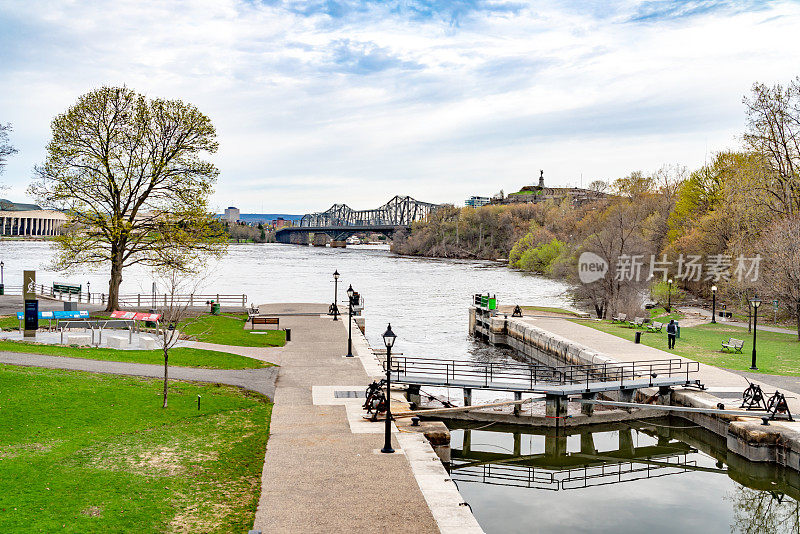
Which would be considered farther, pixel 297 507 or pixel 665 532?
pixel 665 532

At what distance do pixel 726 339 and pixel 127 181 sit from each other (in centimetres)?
3317

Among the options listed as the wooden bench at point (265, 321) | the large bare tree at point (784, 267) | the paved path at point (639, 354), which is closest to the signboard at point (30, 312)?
the wooden bench at point (265, 321)

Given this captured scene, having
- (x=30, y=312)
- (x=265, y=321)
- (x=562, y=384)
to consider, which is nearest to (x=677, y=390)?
(x=562, y=384)

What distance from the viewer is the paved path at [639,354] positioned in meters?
23.6

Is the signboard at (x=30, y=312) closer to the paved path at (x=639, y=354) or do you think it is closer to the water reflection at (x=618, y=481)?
the water reflection at (x=618, y=481)

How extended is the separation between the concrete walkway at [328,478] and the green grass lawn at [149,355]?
411cm

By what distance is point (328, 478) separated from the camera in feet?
44.0

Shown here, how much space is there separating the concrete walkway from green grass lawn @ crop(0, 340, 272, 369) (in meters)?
4.11

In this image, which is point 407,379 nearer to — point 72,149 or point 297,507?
point 297,507

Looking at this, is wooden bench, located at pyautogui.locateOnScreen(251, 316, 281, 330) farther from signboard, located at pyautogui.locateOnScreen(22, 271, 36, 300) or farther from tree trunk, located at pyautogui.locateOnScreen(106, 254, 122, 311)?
signboard, located at pyautogui.locateOnScreen(22, 271, 36, 300)

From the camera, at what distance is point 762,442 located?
1845cm

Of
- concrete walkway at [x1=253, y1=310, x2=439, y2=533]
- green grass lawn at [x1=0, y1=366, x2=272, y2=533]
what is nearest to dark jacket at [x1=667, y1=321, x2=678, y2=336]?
concrete walkway at [x1=253, y1=310, x2=439, y2=533]

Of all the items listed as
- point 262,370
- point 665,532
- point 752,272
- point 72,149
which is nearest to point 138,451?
point 262,370

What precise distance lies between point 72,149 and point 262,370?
63.4 ft
